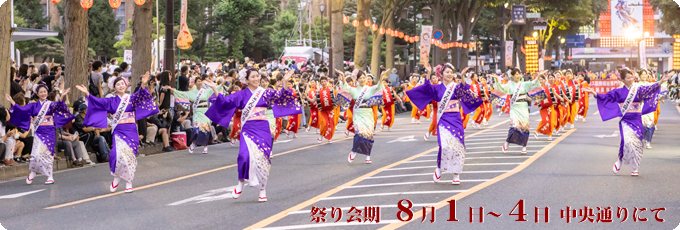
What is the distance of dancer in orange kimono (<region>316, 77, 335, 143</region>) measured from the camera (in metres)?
16.2

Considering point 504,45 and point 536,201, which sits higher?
point 504,45

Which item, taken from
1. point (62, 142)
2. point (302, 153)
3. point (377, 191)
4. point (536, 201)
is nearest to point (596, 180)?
point (536, 201)

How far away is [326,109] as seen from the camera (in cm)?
1636

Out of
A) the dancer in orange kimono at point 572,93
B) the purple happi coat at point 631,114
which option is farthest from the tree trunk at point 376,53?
the purple happi coat at point 631,114

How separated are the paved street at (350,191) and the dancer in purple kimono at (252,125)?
1.19 ft

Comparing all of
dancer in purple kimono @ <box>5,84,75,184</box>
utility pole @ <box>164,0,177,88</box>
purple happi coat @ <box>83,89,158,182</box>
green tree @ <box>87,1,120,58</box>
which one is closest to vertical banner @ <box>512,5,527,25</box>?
green tree @ <box>87,1,120,58</box>

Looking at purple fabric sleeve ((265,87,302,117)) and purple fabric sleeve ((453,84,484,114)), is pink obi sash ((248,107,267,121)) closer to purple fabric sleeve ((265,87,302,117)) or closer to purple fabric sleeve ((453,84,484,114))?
Answer: purple fabric sleeve ((265,87,302,117))

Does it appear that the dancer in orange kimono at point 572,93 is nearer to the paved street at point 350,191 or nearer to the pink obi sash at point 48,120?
the paved street at point 350,191

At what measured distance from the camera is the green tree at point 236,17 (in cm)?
5384

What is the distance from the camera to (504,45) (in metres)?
41.0

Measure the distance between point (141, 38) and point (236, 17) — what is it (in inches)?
1473

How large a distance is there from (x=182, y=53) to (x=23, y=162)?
3569 cm

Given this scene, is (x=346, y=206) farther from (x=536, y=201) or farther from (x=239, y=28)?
(x=239, y=28)

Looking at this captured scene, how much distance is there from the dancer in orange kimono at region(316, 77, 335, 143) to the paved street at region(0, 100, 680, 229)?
1.43m
